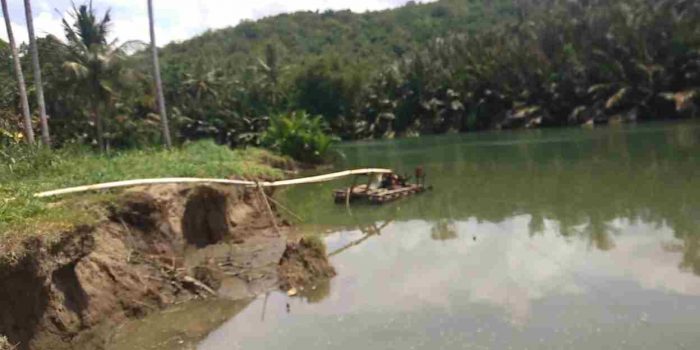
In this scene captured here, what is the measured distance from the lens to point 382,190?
20.9 meters

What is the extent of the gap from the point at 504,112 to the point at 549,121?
13.6ft

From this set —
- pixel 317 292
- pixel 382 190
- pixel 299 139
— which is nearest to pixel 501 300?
pixel 317 292

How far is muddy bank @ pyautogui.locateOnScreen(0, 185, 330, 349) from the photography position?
8.45m

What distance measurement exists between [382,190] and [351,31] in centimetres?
8590

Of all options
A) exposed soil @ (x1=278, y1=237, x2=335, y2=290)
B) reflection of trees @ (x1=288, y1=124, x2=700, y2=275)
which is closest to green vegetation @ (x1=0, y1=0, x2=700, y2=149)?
reflection of trees @ (x1=288, y1=124, x2=700, y2=275)

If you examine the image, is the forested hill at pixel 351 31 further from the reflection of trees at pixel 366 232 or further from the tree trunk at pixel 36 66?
the reflection of trees at pixel 366 232

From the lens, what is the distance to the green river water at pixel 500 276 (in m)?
8.84

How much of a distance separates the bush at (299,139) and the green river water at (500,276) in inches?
417

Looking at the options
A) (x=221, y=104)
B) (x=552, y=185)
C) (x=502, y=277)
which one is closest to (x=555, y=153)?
(x=552, y=185)

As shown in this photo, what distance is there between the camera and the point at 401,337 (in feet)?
29.4

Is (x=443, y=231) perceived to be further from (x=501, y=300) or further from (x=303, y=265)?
(x=501, y=300)

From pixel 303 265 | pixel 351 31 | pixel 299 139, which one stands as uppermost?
pixel 351 31

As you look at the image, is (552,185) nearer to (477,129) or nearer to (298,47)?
(477,129)

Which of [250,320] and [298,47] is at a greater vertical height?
[298,47]
